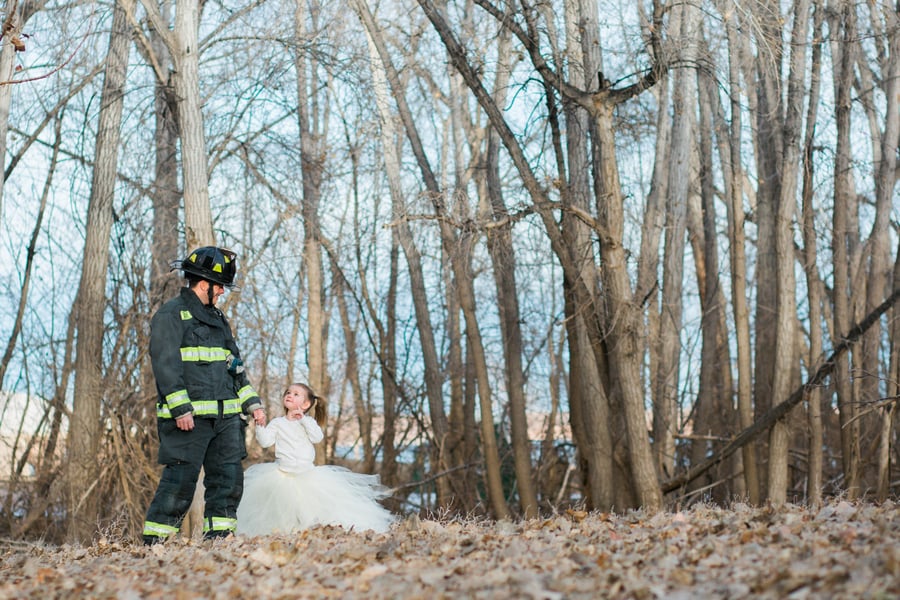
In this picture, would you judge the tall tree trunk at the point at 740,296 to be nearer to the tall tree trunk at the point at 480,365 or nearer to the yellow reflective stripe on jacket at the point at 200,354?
the tall tree trunk at the point at 480,365

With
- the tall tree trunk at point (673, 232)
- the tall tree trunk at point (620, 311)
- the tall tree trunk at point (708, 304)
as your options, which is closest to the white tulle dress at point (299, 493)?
the tall tree trunk at point (620, 311)

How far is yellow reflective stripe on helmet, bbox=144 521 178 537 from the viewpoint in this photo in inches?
242

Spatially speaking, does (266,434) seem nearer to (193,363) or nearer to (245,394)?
(245,394)

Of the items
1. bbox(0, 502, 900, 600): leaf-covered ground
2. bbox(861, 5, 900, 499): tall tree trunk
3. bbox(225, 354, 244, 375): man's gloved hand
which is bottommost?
bbox(0, 502, 900, 600): leaf-covered ground

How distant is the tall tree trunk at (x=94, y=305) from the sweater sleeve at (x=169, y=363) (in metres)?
5.20

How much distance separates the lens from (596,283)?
10.8 meters

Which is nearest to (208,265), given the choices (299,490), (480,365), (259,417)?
(259,417)

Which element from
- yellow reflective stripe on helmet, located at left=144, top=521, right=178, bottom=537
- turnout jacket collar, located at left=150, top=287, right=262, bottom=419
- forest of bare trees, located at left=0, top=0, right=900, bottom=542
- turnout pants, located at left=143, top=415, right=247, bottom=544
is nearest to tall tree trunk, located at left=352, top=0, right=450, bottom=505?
forest of bare trees, located at left=0, top=0, right=900, bottom=542

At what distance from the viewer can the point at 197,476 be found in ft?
21.1

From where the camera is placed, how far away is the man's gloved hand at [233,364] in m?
6.66

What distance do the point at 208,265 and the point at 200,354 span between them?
634 mm

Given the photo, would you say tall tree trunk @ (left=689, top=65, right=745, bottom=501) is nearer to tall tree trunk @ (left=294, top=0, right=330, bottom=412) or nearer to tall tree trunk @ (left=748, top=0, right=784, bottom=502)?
tall tree trunk @ (left=748, top=0, right=784, bottom=502)

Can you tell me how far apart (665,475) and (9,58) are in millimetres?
9117

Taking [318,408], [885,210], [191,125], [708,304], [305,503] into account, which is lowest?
[305,503]
